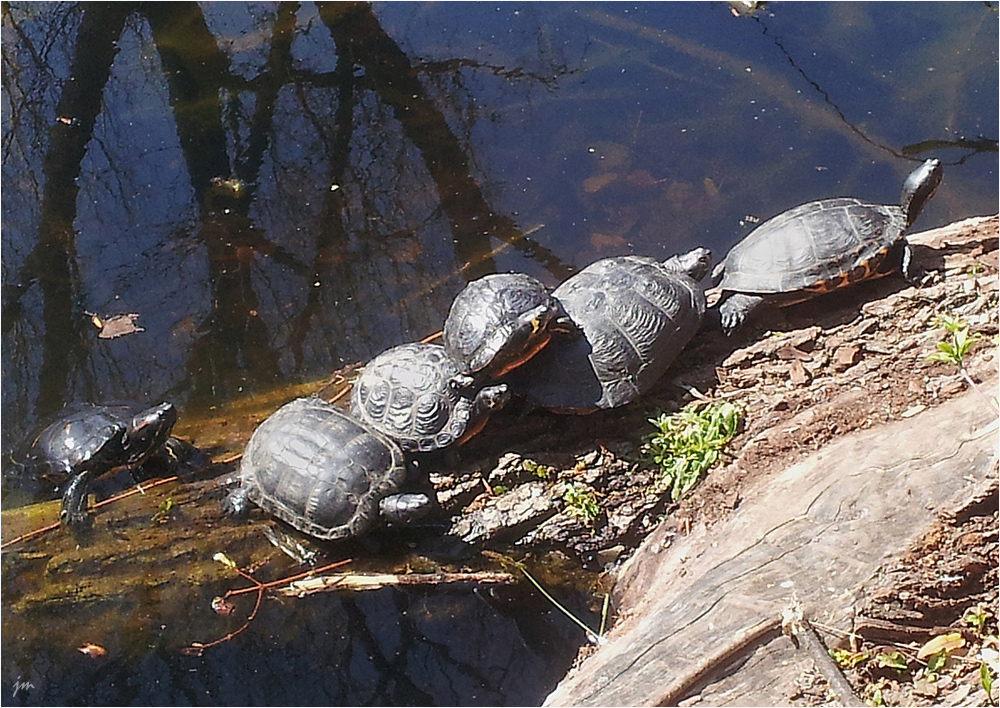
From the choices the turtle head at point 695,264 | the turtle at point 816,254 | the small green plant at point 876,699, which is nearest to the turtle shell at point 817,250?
the turtle at point 816,254

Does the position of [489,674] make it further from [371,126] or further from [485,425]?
[371,126]

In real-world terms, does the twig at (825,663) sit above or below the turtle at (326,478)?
below

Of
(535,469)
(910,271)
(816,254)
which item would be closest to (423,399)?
(535,469)

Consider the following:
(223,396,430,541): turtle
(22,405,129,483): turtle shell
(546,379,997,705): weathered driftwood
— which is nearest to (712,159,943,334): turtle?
(546,379,997,705): weathered driftwood

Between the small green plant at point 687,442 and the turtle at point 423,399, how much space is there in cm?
77

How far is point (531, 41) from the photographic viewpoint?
6945mm

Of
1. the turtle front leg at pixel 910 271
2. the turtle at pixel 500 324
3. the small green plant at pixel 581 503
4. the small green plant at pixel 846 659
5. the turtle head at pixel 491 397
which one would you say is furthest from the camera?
the turtle front leg at pixel 910 271

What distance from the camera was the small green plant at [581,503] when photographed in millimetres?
3631

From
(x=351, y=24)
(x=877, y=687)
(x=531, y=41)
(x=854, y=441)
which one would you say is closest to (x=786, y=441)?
(x=854, y=441)

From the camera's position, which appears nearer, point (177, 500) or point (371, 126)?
point (177, 500)

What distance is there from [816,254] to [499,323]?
167cm

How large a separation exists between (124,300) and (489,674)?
334cm

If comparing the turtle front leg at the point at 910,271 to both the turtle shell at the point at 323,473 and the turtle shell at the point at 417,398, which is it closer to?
the turtle shell at the point at 417,398

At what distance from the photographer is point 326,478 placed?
3586 millimetres
